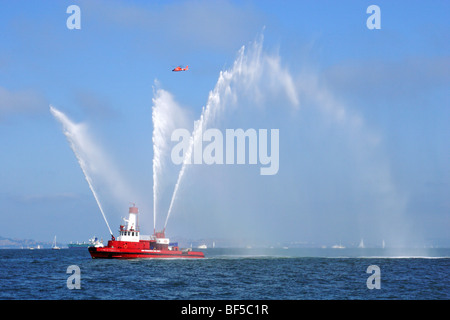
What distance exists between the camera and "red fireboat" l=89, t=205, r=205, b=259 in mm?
75938

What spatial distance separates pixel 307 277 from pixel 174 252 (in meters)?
35.1

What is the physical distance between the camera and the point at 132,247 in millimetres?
76688

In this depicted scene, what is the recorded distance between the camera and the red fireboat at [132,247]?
7594cm

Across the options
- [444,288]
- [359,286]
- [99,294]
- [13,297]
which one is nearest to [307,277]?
[359,286]

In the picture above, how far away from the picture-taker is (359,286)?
4156 cm
